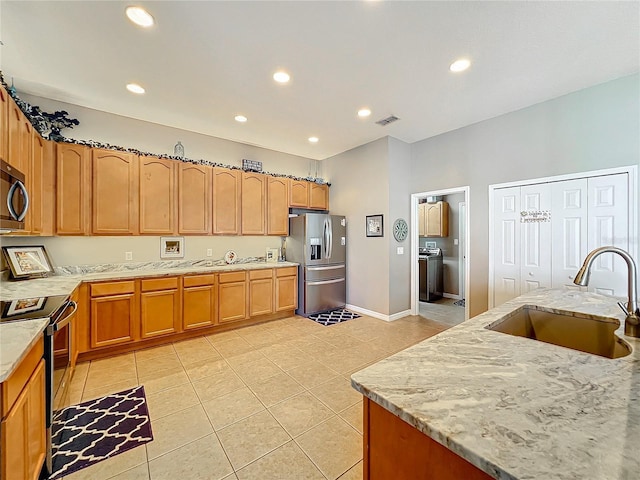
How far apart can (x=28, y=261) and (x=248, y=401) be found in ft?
8.89

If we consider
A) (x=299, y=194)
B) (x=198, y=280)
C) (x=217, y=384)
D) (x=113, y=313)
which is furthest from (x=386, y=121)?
(x=113, y=313)

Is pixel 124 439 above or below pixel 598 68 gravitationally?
below

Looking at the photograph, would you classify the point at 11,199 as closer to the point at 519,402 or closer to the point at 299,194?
the point at 519,402

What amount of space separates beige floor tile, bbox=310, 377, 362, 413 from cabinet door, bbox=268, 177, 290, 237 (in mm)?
2696

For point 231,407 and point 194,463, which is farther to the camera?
point 231,407

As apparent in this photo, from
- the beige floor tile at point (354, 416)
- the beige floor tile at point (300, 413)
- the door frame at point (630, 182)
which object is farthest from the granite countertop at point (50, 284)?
the door frame at point (630, 182)

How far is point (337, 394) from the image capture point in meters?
2.26

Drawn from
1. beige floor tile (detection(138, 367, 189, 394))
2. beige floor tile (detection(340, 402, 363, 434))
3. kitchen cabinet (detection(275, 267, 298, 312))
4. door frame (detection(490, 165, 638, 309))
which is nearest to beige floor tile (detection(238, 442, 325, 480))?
beige floor tile (detection(340, 402, 363, 434))

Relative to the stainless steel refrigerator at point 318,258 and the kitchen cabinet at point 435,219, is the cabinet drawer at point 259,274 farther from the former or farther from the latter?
the kitchen cabinet at point 435,219

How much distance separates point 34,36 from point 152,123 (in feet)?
5.12

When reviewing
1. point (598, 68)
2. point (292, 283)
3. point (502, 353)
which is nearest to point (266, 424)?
point (502, 353)

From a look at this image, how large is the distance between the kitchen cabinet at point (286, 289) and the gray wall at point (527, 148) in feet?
8.25

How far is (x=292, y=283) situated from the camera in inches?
174

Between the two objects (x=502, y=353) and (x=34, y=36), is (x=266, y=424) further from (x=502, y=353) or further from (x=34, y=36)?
(x=34, y=36)
